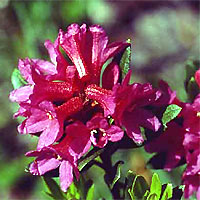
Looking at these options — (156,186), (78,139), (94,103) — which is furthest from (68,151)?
(156,186)

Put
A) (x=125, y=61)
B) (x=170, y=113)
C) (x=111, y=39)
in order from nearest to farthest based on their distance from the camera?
(x=170, y=113) < (x=125, y=61) < (x=111, y=39)

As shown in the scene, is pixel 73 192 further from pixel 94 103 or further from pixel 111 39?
pixel 111 39

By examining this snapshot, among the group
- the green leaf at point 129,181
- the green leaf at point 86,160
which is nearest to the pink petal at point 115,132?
the green leaf at point 86,160

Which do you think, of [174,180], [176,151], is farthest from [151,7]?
[176,151]

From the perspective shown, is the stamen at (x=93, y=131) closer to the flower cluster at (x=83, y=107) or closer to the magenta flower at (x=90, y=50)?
the flower cluster at (x=83, y=107)

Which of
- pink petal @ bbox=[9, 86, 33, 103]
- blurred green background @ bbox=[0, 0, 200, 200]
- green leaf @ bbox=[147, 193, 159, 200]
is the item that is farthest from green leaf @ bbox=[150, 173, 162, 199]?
blurred green background @ bbox=[0, 0, 200, 200]

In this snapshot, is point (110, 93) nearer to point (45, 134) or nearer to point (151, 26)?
point (45, 134)
